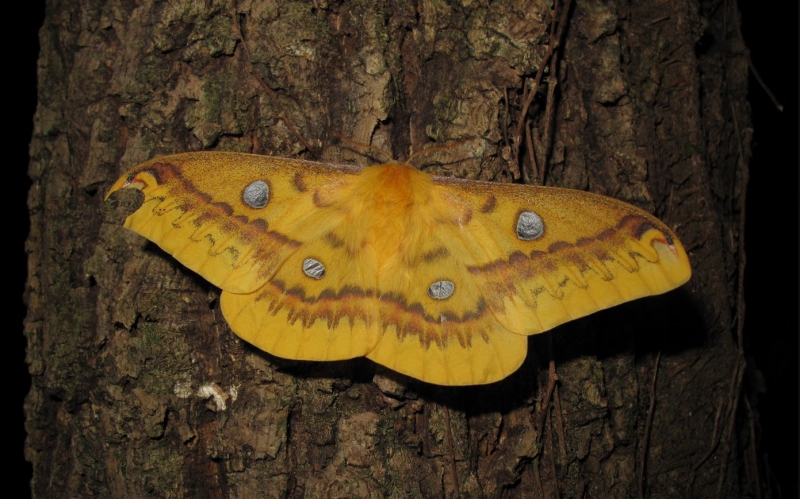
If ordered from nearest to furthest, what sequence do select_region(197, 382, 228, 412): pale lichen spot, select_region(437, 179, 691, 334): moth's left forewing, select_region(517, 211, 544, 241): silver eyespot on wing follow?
1. select_region(437, 179, 691, 334): moth's left forewing
2. select_region(517, 211, 544, 241): silver eyespot on wing
3. select_region(197, 382, 228, 412): pale lichen spot

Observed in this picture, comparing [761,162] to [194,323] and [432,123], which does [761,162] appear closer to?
[432,123]

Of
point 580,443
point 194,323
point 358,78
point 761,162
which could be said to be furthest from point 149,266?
Answer: point 761,162

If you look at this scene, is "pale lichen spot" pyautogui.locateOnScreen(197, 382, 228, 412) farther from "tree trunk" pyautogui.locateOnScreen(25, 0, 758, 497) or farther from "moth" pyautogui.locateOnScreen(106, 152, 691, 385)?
"moth" pyautogui.locateOnScreen(106, 152, 691, 385)

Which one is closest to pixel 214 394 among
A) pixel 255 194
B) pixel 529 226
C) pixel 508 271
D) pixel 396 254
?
pixel 255 194

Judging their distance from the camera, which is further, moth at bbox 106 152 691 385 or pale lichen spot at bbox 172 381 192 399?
pale lichen spot at bbox 172 381 192 399

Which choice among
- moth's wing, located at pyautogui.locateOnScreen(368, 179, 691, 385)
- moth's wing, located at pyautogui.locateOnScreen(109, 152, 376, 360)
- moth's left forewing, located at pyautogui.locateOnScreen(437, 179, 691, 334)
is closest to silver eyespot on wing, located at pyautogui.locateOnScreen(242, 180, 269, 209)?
moth's wing, located at pyautogui.locateOnScreen(109, 152, 376, 360)

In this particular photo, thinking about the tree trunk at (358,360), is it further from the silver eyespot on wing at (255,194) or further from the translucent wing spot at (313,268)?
the translucent wing spot at (313,268)

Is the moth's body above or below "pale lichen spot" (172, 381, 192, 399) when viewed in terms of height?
above
